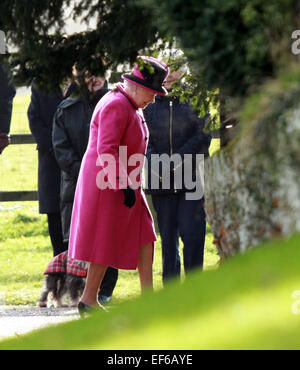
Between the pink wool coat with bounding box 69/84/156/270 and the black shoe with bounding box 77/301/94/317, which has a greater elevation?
the pink wool coat with bounding box 69/84/156/270

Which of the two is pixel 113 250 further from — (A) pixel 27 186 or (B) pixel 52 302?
(A) pixel 27 186

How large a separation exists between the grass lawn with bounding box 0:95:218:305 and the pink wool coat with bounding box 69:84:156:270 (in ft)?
2.10

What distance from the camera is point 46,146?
8.41 m

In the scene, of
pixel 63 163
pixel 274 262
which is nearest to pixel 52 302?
pixel 63 163

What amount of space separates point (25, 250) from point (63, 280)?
4.86m

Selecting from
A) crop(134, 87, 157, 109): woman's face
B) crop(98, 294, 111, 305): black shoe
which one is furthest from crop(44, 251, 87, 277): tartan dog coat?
crop(134, 87, 157, 109): woman's face

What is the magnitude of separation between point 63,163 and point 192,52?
3.67 metres

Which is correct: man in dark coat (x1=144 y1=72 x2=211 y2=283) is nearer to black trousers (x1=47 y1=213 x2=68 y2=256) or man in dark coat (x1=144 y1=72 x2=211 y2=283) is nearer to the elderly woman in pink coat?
black trousers (x1=47 y1=213 x2=68 y2=256)

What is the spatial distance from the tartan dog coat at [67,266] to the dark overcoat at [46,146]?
1.02 m

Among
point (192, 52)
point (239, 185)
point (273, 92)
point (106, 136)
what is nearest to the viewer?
point (273, 92)

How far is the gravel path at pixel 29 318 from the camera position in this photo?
6455mm

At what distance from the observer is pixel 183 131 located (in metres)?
7.79

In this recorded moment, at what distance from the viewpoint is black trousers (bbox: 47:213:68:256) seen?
8539 millimetres

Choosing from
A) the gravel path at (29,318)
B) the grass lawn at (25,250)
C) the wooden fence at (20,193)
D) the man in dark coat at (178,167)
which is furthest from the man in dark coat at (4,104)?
the wooden fence at (20,193)
